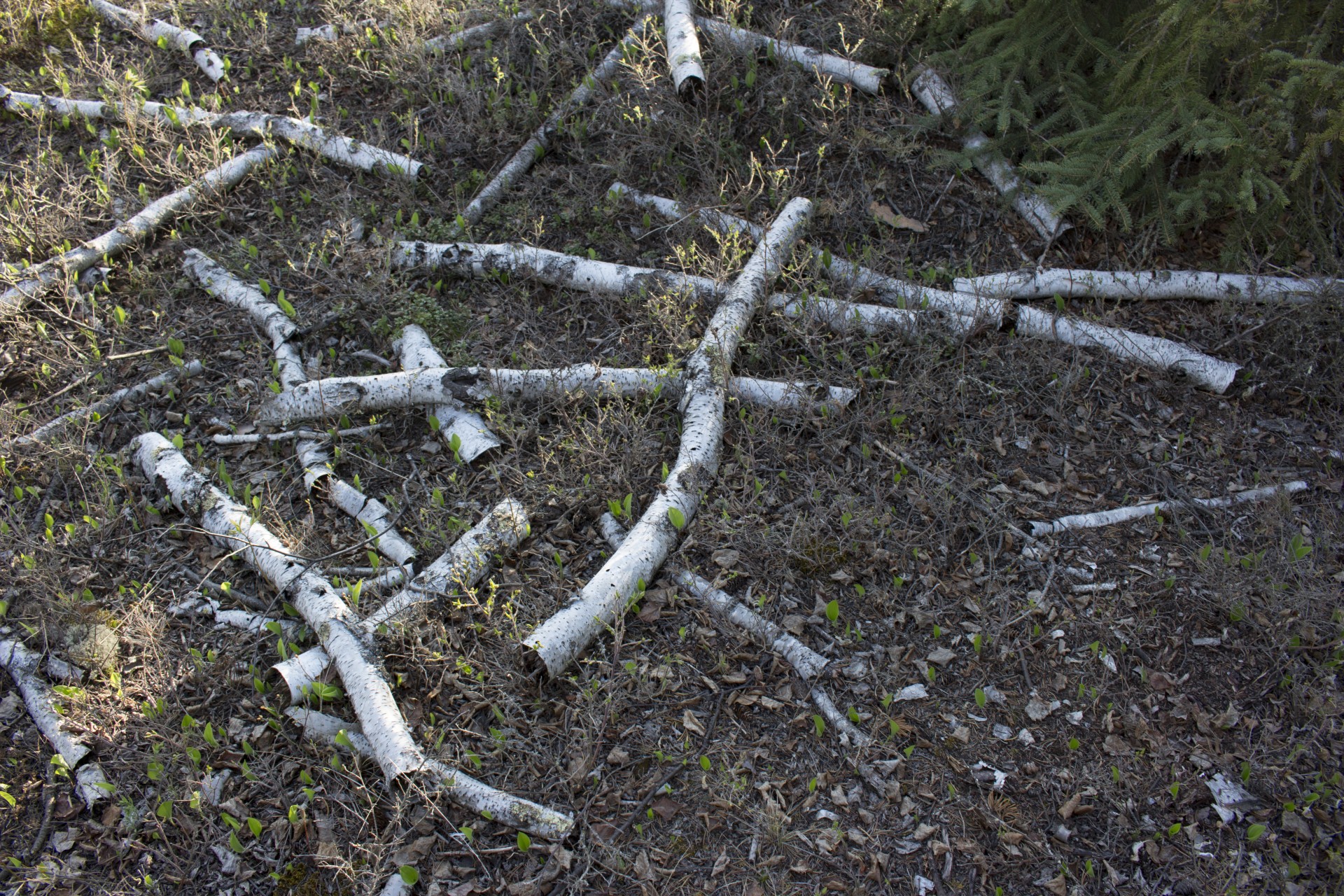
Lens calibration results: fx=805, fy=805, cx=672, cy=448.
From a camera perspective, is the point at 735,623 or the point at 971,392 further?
the point at 971,392

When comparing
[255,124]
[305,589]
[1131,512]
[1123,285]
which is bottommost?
[305,589]

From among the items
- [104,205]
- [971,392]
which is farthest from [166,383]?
[971,392]

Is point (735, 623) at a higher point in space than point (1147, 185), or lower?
lower

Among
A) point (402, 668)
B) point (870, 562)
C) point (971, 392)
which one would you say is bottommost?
point (402, 668)

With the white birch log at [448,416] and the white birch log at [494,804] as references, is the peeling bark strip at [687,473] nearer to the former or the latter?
the white birch log at [494,804]

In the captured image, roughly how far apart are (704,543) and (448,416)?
174cm

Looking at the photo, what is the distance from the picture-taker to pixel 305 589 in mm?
3928

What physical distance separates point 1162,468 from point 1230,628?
0.95 meters

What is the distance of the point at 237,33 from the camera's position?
714 centimetres

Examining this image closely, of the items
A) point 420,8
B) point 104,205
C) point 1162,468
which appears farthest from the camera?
point 420,8

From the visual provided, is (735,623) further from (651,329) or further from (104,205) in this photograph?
(104,205)

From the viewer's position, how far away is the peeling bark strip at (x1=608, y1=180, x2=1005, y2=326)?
4.87 m

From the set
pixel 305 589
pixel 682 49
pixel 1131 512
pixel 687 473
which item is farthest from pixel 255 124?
pixel 1131 512

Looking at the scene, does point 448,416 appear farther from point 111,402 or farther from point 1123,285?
point 1123,285
